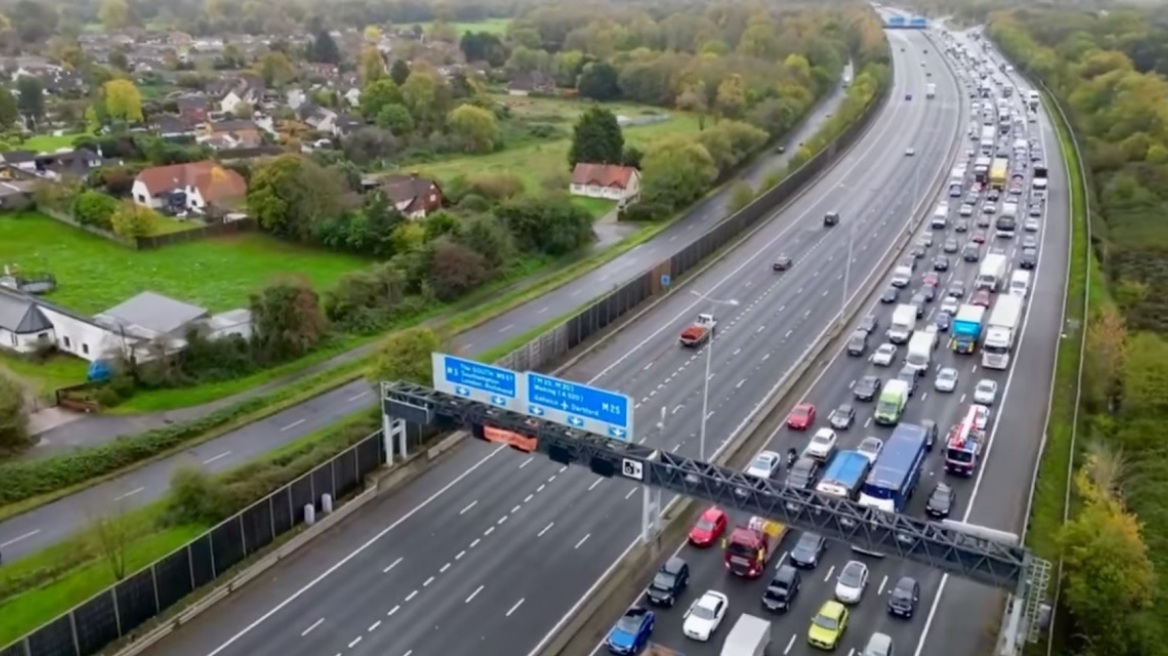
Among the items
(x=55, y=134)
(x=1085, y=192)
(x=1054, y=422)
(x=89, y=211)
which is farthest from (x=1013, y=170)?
(x=55, y=134)

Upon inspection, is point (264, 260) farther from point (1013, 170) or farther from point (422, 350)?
point (1013, 170)

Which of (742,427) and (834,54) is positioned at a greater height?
(834,54)

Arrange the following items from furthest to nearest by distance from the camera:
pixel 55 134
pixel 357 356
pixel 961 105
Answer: pixel 961 105
pixel 55 134
pixel 357 356

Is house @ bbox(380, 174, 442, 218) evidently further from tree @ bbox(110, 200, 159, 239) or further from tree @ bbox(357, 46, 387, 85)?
tree @ bbox(357, 46, 387, 85)

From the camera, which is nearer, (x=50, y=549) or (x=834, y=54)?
(x=50, y=549)

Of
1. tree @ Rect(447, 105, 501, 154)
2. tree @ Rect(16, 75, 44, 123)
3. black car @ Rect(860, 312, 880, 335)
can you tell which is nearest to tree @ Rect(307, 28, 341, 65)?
tree @ Rect(16, 75, 44, 123)

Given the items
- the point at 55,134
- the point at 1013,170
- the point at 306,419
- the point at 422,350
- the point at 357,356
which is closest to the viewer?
the point at 422,350

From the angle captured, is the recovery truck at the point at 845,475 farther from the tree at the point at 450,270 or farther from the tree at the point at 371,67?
the tree at the point at 371,67

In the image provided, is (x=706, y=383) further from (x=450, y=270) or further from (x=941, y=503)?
(x=450, y=270)
